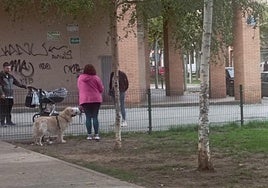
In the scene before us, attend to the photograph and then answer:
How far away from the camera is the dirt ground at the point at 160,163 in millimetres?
8836

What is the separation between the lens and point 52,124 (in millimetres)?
13539

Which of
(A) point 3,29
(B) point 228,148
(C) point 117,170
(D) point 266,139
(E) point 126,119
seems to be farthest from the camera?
(A) point 3,29

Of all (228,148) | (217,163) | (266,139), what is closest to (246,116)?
(266,139)

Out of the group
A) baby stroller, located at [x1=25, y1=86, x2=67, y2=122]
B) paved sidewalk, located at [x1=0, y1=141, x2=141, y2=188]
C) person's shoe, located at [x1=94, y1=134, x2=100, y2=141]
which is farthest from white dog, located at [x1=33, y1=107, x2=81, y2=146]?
baby stroller, located at [x1=25, y1=86, x2=67, y2=122]

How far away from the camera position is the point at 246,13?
11.7 m

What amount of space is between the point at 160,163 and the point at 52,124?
12.1 feet

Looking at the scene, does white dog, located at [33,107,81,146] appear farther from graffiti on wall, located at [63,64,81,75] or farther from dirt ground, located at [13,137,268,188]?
graffiti on wall, located at [63,64,81,75]

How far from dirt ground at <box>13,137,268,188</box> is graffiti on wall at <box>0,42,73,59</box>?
1146 centimetres

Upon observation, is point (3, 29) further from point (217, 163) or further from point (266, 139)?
point (217, 163)

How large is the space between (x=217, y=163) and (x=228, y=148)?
1818 millimetres

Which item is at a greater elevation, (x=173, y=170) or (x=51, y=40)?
(x=51, y=40)

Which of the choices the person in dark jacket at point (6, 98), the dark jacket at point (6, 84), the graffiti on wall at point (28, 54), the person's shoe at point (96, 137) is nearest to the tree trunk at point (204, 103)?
the person's shoe at point (96, 137)

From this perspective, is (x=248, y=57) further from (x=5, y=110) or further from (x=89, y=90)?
(x=89, y=90)

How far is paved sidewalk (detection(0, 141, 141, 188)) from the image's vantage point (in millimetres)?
8438
